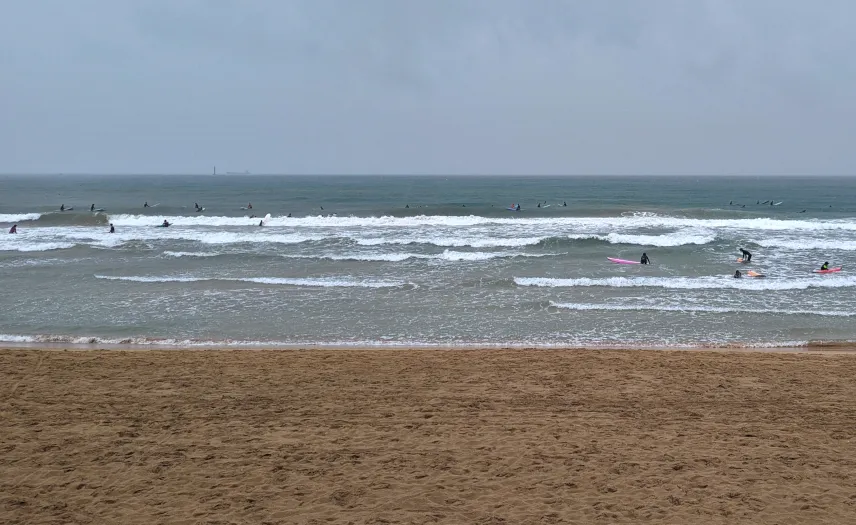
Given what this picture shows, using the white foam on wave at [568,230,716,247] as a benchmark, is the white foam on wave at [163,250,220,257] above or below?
below

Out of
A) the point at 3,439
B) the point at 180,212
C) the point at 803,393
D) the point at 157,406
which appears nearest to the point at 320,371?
the point at 157,406

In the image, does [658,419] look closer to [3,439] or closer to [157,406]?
[157,406]

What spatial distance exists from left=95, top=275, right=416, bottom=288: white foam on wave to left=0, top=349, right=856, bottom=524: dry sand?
28.4 feet

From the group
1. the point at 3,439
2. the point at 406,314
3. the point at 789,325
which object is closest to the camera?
the point at 3,439

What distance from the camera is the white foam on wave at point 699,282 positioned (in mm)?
18344

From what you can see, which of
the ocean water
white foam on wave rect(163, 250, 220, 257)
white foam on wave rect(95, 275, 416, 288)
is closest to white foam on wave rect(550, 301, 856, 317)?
the ocean water

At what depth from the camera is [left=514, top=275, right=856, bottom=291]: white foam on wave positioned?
1834 cm

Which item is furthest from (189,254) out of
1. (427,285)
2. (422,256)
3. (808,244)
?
(808,244)

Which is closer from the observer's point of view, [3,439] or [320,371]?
[3,439]

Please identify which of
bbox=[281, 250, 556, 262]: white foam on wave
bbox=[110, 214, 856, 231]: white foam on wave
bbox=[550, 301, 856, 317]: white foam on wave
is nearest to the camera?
bbox=[550, 301, 856, 317]: white foam on wave

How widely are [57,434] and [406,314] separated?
29.7 feet

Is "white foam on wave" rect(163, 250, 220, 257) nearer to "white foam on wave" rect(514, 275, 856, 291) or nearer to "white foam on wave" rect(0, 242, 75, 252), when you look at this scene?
"white foam on wave" rect(0, 242, 75, 252)

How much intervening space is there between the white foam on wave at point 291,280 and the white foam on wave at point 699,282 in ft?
15.6

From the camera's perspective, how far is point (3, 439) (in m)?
6.86
